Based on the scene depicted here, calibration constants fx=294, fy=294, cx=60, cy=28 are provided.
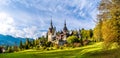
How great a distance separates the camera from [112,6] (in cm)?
3947

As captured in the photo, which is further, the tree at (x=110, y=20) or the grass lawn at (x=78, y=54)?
the grass lawn at (x=78, y=54)

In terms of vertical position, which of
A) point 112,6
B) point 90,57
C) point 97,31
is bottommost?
point 90,57

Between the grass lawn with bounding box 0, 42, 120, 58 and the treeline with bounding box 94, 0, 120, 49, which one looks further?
the grass lawn with bounding box 0, 42, 120, 58

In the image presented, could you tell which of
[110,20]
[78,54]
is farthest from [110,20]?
[78,54]

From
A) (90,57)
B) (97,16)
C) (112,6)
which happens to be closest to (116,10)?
(112,6)

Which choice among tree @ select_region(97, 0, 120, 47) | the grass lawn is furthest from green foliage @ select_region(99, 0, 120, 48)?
the grass lawn

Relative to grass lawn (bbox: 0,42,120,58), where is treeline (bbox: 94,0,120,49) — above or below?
above

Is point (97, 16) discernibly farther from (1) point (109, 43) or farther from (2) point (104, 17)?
(1) point (109, 43)

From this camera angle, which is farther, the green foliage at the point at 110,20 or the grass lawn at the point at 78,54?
the grass lawn at the point at 78,54

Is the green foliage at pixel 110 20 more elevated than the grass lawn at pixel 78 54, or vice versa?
the green foliage at pixel 110 20

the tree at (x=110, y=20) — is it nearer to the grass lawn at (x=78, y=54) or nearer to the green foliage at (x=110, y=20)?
the green foliage at (x=110, y=20)

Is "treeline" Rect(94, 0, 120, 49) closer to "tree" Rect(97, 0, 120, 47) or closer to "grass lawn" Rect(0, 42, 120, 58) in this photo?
"tree" Rect(97, 0, 120, 47)

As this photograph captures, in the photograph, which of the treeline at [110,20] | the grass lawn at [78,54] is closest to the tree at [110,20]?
the treeline at [110,20]

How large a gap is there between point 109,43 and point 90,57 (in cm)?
2901
